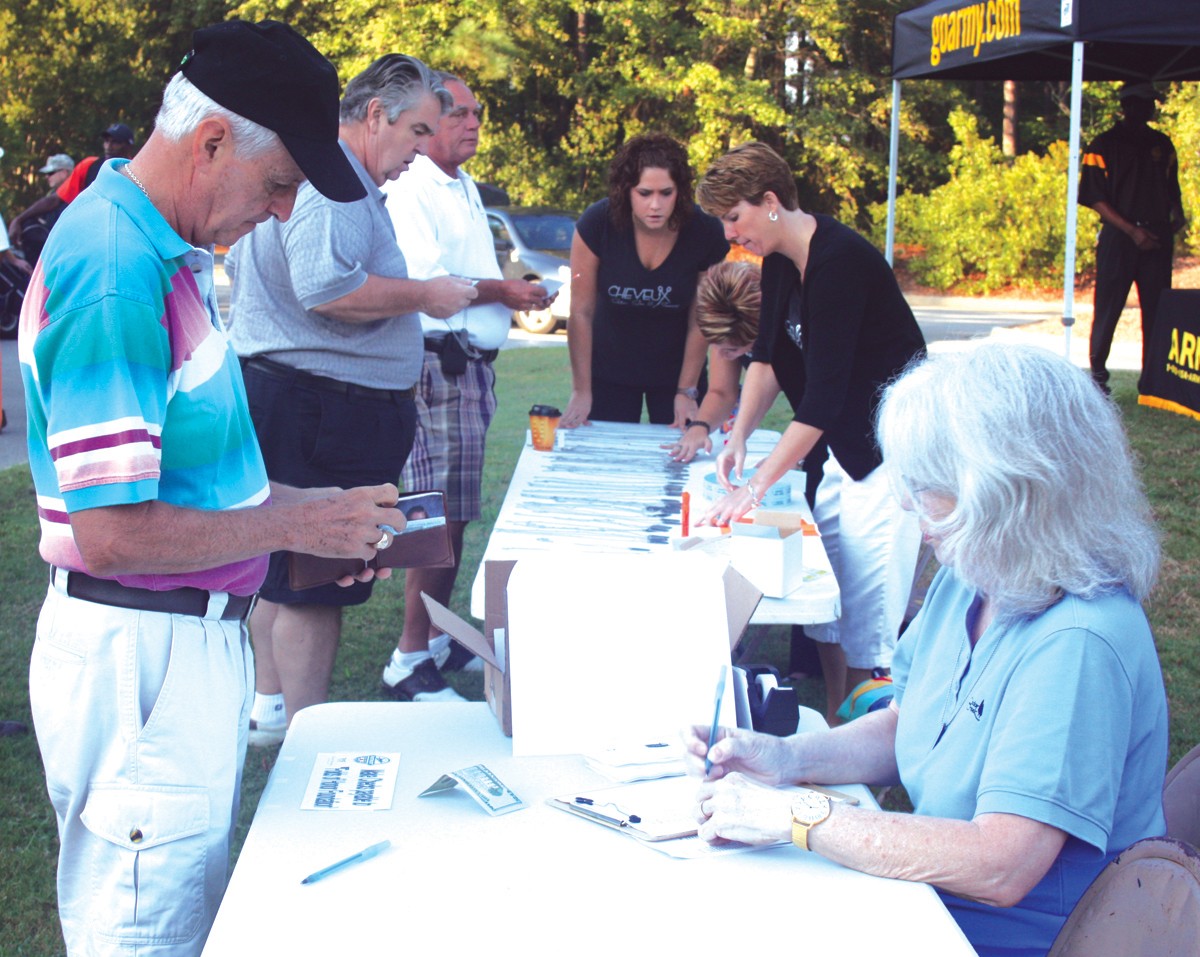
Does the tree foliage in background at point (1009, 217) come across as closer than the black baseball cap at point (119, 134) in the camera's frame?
No

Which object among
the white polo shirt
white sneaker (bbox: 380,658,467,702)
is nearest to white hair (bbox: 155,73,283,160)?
the white polo shirt

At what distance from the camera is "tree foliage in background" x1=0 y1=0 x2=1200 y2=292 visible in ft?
63.5

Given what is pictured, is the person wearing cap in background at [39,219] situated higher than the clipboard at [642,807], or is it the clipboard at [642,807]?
the person wearing cap in background at [39,219]

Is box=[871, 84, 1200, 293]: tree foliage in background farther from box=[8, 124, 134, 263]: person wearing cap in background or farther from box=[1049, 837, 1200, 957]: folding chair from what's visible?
box=[1049, 837, 1200, 957]: folding chair

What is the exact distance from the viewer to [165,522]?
1.42 metres

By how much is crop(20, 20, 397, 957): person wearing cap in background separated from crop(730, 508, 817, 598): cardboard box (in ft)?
3.37

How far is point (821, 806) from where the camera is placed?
56.7 inches

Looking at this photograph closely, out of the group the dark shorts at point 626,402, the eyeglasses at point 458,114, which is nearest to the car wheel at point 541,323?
the dark shorts at point 626,402

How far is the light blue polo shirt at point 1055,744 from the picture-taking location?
139 cm

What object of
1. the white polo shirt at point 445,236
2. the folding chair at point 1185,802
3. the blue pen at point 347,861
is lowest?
the folding chair at point 1185,802

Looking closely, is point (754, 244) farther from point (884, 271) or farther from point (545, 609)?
point (545, 609)

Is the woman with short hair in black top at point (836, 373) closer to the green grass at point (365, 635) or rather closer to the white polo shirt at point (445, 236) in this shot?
the green grass at point (365, 635)

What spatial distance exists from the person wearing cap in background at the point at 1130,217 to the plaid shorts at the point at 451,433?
17.6 feet

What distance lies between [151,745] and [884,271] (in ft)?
6.82
